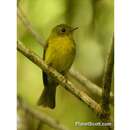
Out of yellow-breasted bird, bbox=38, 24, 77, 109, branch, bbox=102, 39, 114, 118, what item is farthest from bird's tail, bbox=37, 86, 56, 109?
branch, bbox=102, 39, 114, 118

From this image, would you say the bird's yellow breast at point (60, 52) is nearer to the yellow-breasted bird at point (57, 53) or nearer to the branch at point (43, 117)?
the yellow-breasted bird at point (57, 53)

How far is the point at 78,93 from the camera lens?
1383 millimetres

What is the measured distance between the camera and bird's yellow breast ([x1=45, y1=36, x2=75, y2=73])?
137 centimetres

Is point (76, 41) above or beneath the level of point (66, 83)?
above

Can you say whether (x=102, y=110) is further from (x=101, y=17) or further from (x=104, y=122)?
(x=101, y=17)

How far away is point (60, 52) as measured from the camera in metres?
1.37

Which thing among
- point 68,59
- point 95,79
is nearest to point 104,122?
point 95,79

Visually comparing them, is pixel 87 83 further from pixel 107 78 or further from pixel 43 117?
pixel 43 117

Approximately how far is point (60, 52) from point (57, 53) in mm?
11

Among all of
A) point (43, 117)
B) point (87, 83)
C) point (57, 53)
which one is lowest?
point (43, 117)

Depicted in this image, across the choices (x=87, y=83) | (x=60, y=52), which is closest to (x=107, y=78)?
(x=87, y=83)

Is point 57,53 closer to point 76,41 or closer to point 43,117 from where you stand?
point 76,41

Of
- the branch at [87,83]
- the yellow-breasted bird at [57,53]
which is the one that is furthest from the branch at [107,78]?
the yellow-breasted bird at [57,53]

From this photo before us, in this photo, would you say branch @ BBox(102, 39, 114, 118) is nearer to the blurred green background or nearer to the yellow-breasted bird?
the blurred green background
